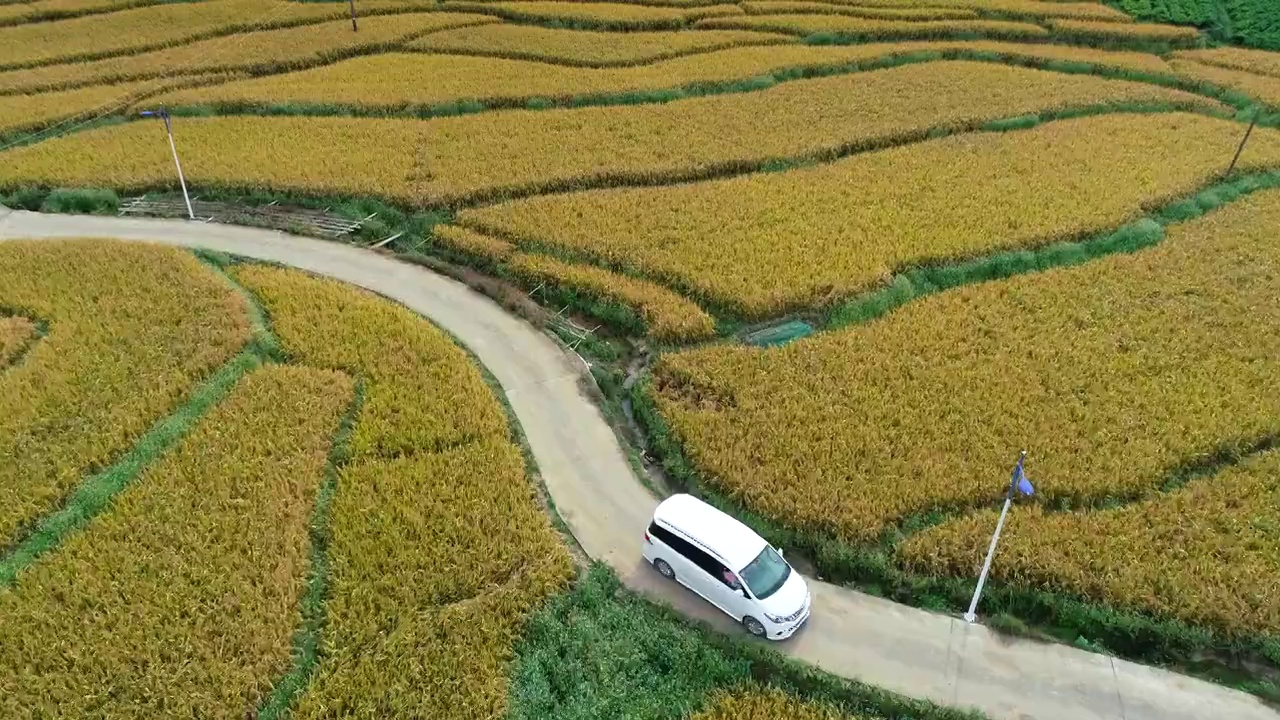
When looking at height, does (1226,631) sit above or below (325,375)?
below

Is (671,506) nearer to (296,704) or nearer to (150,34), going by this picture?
(296,704)

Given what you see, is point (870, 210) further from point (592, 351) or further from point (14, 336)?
point (14, 336)

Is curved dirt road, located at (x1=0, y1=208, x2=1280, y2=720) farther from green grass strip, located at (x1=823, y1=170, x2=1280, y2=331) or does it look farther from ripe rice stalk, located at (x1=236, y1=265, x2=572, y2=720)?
green grass strip, located at (x1=823, y1=170, x2=1280, y2=331)

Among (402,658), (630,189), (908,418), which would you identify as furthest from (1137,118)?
(402,658)

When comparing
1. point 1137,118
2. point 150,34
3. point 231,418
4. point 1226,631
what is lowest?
point 1226,631

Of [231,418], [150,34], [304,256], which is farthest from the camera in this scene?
[150,34]

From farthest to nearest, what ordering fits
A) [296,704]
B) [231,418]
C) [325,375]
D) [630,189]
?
[630,189] < [325,375] < [231,418] < [296,704]

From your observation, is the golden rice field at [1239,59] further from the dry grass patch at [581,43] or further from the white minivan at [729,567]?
the white minivan at [729,567]

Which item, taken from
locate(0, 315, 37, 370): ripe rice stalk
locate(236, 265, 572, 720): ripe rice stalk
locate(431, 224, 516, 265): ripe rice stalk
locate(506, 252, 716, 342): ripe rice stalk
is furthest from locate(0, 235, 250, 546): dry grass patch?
locate(506, 252, 716, 342): ripe rice stalk

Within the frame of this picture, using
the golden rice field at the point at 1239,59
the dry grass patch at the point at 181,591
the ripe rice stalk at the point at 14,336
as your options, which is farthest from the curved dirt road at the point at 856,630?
the golden rice field at the point at 1239,59
